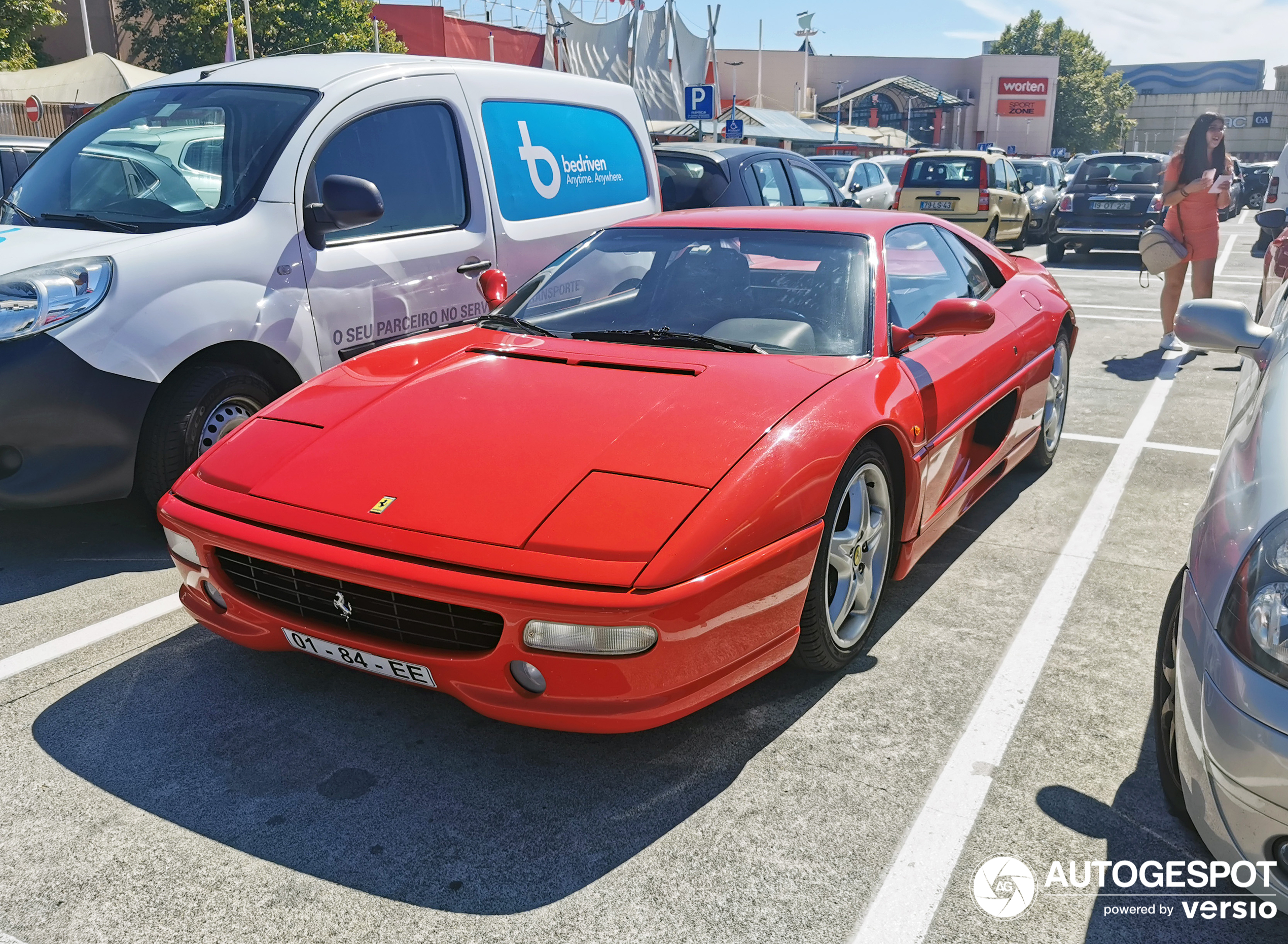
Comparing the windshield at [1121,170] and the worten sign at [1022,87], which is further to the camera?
the worten sign at [1022,87]

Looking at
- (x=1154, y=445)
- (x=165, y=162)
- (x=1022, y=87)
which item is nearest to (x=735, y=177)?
(x=1154, y=445)

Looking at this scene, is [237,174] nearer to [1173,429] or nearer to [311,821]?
[311,821]

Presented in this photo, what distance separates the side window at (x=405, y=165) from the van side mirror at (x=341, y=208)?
116 millimetres

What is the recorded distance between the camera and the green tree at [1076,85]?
9625 centimetres

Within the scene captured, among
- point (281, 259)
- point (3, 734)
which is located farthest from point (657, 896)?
point (281, 259)

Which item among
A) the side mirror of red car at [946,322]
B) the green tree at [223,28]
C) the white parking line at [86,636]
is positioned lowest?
the white parking line at [86,636]

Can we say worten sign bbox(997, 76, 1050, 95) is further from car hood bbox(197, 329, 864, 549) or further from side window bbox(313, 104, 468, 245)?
car hood bbox(197, 329, 864, 549)

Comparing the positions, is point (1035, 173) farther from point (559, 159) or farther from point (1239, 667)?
point (1239, 667)

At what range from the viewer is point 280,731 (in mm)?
2832

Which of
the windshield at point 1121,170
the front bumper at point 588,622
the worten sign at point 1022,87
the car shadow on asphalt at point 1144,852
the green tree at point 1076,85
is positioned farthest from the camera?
the green tree at point 1076,85

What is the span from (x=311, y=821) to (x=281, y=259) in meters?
2.61

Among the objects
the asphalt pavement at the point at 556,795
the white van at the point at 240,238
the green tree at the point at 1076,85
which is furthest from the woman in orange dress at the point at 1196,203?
the green tree at the point at 1076,85

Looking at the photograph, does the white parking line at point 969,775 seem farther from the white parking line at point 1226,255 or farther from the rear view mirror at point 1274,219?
the white parking line at point 1226,255

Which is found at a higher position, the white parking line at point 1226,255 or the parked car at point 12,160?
the parked car at point 12,160
